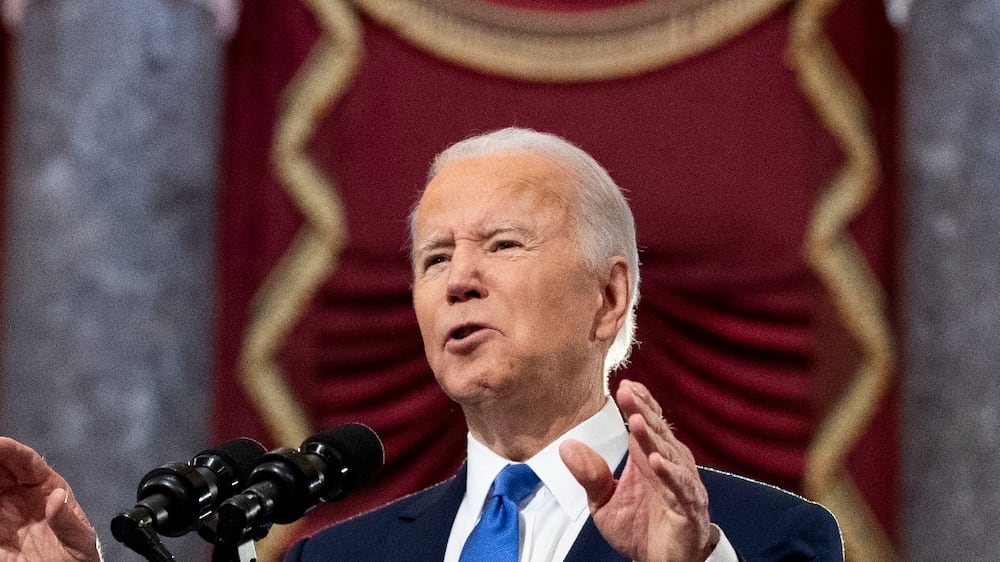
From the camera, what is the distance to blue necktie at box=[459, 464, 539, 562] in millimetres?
2133

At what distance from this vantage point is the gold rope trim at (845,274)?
3885mm

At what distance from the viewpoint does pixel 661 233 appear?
4.08 meters

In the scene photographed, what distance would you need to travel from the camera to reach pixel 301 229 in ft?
14.0

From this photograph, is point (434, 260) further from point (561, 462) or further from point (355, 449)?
point (355, 449)

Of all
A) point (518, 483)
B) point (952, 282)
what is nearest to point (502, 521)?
point (518, 483)

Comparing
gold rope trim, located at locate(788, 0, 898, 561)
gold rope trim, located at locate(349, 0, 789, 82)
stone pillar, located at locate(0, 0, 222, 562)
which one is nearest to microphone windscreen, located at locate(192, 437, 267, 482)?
stone pillar, located at locate(0, 0, 222, 562)

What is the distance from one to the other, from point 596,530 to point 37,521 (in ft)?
2.72

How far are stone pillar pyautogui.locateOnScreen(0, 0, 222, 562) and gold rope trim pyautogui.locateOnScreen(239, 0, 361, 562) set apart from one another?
0.57 ft

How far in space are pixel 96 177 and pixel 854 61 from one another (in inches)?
90.0

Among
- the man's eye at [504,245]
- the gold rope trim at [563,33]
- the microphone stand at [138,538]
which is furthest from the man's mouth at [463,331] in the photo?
the gold rope trim at [563,33]

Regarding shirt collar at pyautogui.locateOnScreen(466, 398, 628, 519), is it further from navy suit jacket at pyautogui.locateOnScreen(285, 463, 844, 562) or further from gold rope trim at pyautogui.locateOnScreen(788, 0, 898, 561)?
gold rope trim at pyautogui.locateOnScreen(788, 0, 898, 561)

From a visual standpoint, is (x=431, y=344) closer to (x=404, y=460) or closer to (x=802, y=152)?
(x=404, y=460)

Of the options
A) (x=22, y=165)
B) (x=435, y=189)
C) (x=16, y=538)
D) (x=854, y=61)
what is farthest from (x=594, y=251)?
(x=22, y=165)

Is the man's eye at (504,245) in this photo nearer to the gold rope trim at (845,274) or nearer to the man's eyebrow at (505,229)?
the man's eyebrow at (505,229)
